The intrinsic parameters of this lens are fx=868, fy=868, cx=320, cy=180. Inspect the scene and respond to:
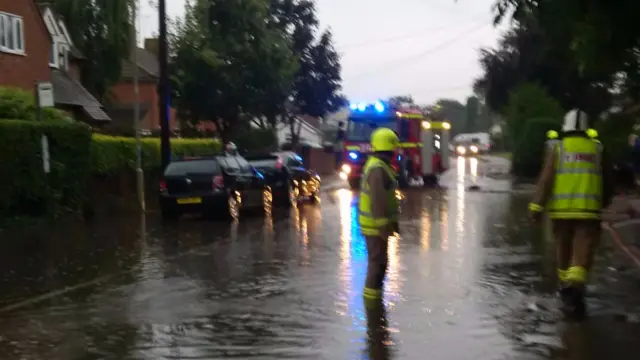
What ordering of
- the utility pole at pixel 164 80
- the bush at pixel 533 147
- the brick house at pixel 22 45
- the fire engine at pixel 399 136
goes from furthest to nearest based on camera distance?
the bush at pixel 533 147 → the fire engine at pixel 399 136 → the brick house at pixel 22 45 → the utility pole at pixel 164 80

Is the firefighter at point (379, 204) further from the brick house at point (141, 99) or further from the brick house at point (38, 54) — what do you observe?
the brick house at point (141, 99)

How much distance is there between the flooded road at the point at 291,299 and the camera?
7371 mm

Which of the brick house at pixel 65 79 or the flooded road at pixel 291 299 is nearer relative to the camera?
the flooded road at pixel 291 299

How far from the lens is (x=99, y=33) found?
129 feet

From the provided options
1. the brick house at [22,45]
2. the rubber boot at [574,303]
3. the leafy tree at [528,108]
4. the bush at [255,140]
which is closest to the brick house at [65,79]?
the brick house at [22,45]

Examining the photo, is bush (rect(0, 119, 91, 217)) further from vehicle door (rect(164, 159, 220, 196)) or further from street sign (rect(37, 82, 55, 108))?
vehicle door (rect(164, 159, 220, 196))

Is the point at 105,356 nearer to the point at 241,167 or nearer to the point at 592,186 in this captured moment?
the point at 592,186

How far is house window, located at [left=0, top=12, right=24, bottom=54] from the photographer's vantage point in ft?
94.9

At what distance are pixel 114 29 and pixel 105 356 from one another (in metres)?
31.3

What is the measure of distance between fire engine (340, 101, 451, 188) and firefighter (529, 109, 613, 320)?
20747 millimetres

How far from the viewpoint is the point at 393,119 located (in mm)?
30109

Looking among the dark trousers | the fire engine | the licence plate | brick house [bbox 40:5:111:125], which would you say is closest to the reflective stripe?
the dark trousers

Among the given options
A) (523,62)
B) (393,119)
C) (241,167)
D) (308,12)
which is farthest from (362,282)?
(308,12)

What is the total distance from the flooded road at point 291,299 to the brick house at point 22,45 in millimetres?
14745
